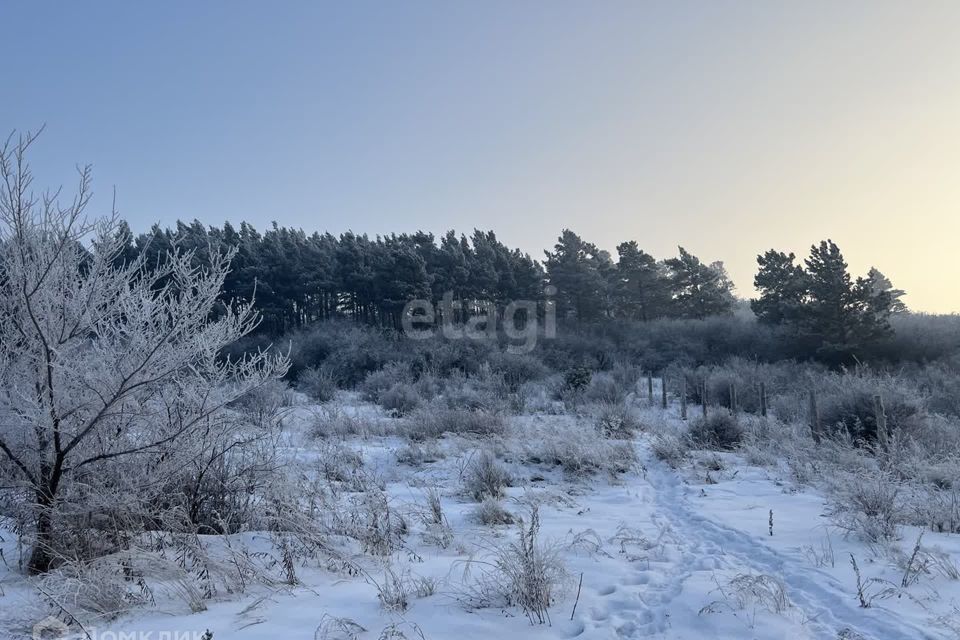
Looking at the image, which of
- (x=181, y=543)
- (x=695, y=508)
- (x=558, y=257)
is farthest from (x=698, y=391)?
(x=558, y=257)

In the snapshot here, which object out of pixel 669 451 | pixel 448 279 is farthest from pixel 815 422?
pixel 448 279

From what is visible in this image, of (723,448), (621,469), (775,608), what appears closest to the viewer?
(775,608)

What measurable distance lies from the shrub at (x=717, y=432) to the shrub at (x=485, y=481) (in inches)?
Answer: 201

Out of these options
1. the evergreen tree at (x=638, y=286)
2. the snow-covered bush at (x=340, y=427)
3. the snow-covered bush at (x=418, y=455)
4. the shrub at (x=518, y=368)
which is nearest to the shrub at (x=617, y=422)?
the snow-covered bush at (x=418, y=455)

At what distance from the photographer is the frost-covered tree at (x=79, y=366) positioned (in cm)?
403

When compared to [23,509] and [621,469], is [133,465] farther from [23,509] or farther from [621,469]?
[621,469]

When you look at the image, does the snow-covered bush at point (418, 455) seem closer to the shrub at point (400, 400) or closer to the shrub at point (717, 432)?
the shrub at point (717, 432)

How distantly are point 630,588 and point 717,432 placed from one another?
8267mm

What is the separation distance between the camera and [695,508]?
673cm

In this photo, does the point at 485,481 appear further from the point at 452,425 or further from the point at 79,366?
the point at 79,366

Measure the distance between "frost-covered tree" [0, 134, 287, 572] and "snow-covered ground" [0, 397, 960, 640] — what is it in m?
0.84

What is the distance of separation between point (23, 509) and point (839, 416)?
13.0 metres

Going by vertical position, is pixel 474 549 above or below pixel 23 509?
below

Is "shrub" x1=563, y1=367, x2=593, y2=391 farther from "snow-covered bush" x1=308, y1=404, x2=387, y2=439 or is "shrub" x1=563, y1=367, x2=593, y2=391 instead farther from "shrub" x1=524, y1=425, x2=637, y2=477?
"shrub" x1=524, y1=425, x2=637, y2=477
